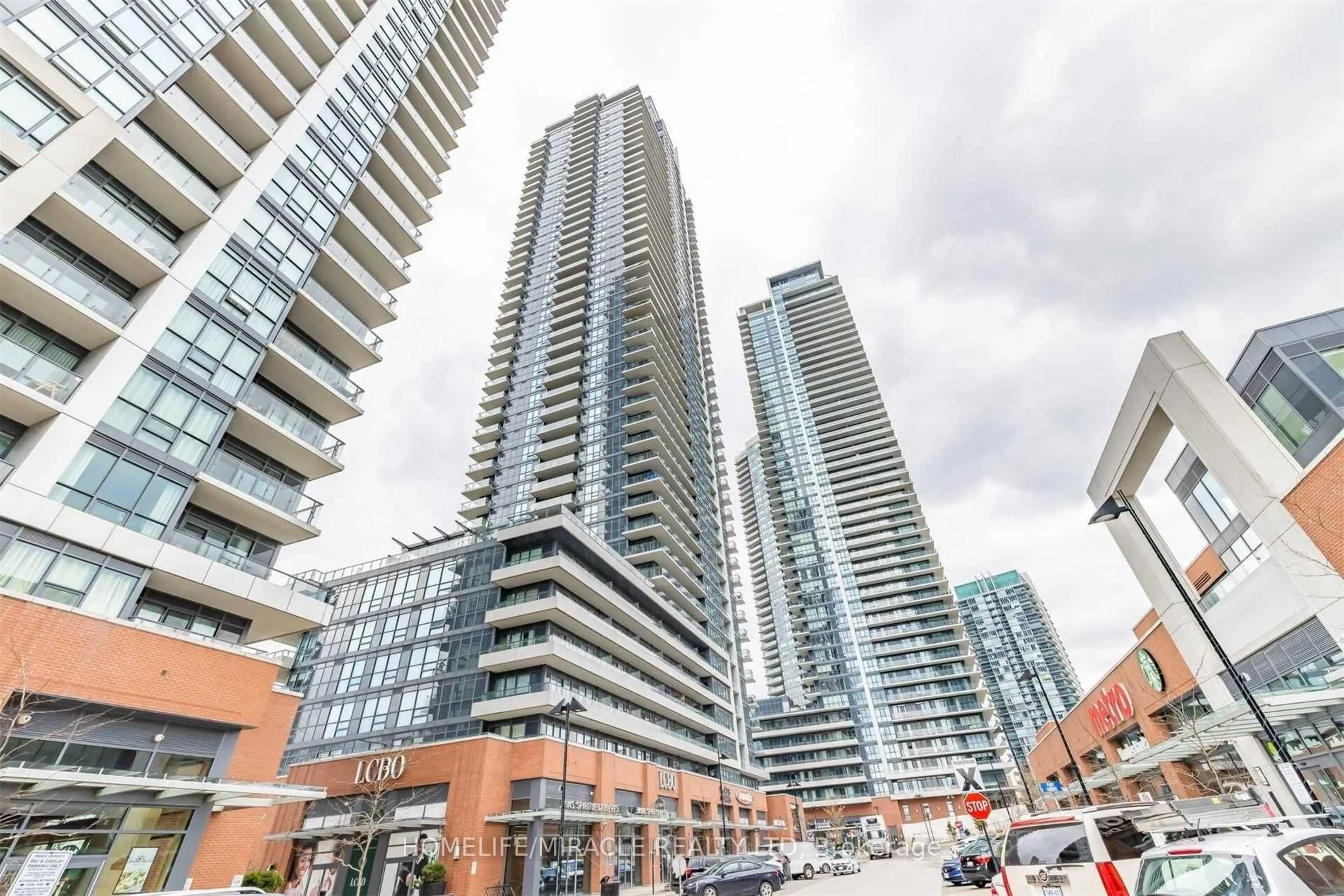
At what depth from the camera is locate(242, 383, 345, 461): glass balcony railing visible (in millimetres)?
24250

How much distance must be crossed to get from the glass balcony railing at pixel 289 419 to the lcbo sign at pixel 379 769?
53.4 feet

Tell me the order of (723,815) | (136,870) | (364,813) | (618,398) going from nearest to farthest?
(136,870)
(364,813)
(723,815)
(618,398)

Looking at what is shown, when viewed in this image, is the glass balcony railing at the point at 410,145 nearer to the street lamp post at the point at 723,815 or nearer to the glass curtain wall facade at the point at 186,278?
the glass curtain wall facade at the point at 186,278

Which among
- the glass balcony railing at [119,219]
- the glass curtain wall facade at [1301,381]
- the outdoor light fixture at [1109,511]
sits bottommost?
the outdoor light fixture at [1109,511]

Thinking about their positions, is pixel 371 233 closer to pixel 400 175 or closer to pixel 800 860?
pixel 400 175

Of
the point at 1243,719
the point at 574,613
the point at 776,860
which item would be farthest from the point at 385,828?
the point at 1243,719

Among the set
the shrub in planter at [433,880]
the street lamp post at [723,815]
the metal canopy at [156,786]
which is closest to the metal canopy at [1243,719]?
the shrub in planter at [433,880]

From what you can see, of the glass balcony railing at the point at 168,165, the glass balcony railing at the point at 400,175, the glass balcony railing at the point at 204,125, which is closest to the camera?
the glass balcony railing at the point at 168,165

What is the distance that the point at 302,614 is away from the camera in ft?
75.7

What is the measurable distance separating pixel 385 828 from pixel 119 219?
1078 inches

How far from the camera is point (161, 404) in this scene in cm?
2027

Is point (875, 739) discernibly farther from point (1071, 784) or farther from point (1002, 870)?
point (1002, 870)

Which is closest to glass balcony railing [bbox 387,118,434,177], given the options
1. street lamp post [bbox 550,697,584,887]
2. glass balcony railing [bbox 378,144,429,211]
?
glass balcony railing [bbox 378,144,429,211]

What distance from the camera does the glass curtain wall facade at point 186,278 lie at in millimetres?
17609
